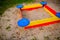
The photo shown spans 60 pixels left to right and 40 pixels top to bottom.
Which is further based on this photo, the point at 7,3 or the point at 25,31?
the point at 7,3

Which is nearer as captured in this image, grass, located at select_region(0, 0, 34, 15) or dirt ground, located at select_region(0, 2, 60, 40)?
dirt ground, located at select_region(0, 2, 60, 40)

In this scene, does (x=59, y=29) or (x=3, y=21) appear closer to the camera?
(x=59, y=29)

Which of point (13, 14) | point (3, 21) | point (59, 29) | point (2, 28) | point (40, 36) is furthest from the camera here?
point (13, 14)

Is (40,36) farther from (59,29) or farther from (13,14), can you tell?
(13,14)

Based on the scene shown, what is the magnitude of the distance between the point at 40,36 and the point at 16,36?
54 cm

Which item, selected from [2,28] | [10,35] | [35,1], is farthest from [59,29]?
[35,1]

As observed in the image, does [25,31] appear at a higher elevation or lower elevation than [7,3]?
lower

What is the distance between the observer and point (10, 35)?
2.23 metres

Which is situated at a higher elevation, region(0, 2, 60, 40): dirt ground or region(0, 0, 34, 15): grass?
region(0, 0, 34, 15): grass

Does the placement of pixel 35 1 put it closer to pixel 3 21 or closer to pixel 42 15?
pixel 42 15

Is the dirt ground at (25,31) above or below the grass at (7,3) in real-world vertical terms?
below

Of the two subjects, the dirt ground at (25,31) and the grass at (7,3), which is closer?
the dirt ground at (25,31)

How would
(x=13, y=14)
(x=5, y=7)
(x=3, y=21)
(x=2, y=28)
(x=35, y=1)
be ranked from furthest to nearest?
(x=35, y=1) < (x=5, y=7) < (x=13, y=14) < (x=3, y=21) < (x=2, y=28)

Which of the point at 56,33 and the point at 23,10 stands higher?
the point at 23,10
